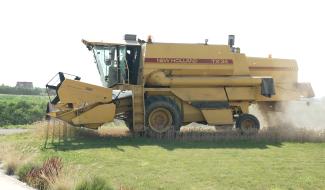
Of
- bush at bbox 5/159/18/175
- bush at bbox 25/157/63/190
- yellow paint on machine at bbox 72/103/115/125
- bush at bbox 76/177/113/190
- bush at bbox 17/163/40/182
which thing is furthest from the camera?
yellow paint on machine at bbox 72/103/115/125

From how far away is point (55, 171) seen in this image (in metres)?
10.7

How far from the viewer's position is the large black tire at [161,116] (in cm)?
1867

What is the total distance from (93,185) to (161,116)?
31.4 feet

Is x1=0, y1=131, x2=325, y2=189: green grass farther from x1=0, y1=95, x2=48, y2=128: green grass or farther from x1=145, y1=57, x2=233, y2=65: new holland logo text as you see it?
x1=0, y1=95, x2=48, y2=128: green grass

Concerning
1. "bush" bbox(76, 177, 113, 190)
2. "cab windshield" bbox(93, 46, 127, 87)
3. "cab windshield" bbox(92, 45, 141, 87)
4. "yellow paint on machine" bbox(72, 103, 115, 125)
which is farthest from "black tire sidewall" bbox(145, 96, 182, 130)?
"bush" bbox(76, 177, 113, 190)

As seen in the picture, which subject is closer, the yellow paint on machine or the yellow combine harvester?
the yellow paint on machine

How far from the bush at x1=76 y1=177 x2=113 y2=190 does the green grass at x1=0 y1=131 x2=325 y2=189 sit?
34cm

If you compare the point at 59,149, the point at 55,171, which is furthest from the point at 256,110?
the point at 55,171

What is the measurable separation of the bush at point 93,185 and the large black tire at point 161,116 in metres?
→ 8.87

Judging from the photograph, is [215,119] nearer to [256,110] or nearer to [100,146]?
[256,110]

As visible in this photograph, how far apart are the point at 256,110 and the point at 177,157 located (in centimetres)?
956

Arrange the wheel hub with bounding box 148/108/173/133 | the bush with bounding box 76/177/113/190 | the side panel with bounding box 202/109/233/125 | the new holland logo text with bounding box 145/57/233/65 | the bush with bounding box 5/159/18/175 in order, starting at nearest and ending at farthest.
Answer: the bush with bounding box 76/177/113/190
the bush with bounding box 5/159/18/175
the wheel hub with bounding box 148/108/173/133
the new holland logo text with bounding box 145/57/233/65
the side panel with bounding box 202/109/233/125

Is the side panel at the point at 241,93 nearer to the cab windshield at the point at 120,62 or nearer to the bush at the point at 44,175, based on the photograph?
the cab windshield at the point at 120,62

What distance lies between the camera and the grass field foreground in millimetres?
10484
